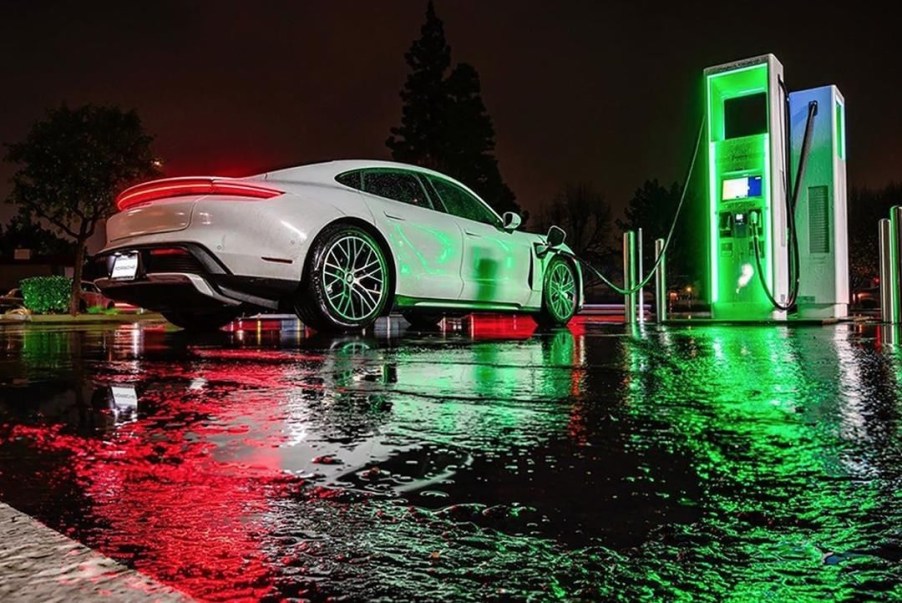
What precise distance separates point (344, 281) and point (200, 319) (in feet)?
9.67

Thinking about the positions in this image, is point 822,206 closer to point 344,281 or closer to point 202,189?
point 344,281

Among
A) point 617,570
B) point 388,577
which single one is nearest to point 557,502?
point 617,570

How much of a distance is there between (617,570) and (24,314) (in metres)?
30.4

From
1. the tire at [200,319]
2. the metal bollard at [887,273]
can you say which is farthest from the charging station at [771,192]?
the tire at [200,319]

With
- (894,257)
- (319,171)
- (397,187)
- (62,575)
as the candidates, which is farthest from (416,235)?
(894,257)

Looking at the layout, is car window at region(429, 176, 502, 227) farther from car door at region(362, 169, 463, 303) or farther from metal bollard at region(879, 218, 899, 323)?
metal bollard at region(879, 218, 899, 323)

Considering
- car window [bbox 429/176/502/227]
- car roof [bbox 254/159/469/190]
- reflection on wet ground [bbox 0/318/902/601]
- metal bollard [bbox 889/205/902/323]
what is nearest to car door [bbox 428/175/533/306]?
car window [bbox 429/176/502/227]

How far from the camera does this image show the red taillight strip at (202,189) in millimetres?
6652

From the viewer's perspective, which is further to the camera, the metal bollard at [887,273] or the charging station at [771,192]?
the charging station at [771,192]

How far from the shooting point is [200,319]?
9.37 metres

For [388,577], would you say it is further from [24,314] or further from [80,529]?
[24,314]

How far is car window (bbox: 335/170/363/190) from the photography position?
7449 mm

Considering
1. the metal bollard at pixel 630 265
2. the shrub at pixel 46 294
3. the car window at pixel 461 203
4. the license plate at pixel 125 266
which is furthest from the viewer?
the shrub at pixel 46 294

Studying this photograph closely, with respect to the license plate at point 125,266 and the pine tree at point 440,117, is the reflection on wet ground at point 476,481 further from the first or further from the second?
the pine tree at point 440,117
